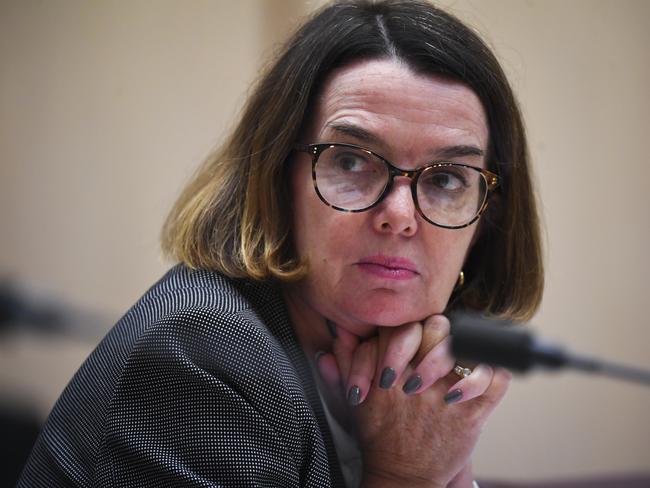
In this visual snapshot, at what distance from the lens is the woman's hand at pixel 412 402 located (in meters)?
1.17

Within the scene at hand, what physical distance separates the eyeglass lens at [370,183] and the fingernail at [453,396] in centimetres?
26

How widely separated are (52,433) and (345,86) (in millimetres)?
670

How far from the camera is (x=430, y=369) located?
46.1 inches

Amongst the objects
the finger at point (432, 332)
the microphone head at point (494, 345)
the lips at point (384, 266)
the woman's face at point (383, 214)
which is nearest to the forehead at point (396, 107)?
the woman's face at point (383, 214)

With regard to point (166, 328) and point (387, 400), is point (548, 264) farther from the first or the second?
point (166, 328)

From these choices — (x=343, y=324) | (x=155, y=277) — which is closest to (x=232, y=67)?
(x=155, y=277)

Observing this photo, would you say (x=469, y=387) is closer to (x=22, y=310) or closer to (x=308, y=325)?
(x=308, y=325)

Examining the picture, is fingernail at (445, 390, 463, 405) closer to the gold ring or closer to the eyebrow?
the gold ring

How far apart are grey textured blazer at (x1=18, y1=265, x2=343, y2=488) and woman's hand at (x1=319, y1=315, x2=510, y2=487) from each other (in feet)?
0.42

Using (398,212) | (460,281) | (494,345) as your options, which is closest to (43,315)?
(494,345)

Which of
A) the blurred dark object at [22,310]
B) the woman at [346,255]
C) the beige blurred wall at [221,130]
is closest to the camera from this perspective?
the blurred dark object at [22,310]

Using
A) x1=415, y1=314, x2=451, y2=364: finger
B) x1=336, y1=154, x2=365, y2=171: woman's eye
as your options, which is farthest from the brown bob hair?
x1=415, y1=314, x2=451, y2=364: finger

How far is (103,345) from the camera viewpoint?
1067 mm

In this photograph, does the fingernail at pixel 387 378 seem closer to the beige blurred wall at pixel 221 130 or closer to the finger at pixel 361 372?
the finger at pixel 361 372
